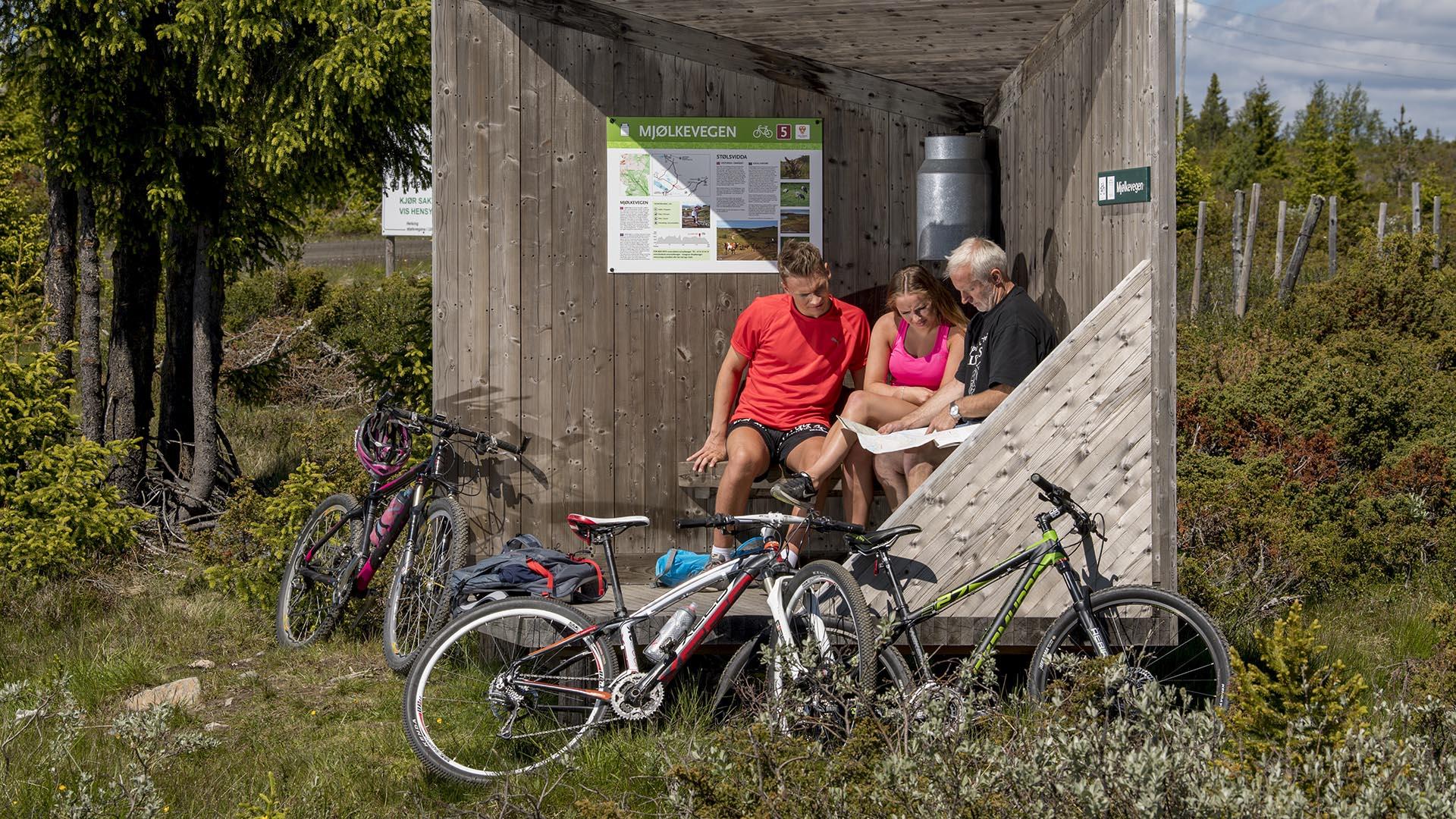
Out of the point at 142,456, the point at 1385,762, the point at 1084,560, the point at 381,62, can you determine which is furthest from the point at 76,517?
the point at 1385,762

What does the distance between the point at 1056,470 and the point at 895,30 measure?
2222 mm

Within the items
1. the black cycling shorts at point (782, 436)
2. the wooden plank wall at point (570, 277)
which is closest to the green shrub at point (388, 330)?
the wooden plank wall at point (570, 277)

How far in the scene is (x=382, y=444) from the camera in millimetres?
6543

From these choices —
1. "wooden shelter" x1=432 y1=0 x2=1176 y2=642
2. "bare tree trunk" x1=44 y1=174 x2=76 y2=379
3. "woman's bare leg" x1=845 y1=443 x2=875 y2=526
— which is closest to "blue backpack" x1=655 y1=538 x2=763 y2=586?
"woman's bare leg" x1=845 y1=443 x2=875 y2=526

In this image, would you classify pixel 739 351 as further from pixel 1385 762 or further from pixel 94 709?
pixel 1385 762

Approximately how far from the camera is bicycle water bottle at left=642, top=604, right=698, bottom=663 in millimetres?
4773

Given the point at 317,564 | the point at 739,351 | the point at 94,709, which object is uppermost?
the point at 739,351

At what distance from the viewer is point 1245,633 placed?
6.46 meters

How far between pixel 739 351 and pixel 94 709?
324cm

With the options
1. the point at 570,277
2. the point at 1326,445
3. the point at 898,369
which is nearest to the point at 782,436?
the point at 898,369

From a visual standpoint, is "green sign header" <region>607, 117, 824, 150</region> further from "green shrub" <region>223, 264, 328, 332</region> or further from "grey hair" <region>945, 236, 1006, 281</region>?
"green shrub" <region>223, 264, 328, 332</region>

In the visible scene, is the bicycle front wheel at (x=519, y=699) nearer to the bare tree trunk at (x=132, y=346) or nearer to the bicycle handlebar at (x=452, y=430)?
the bicycle handlebar at (x=452, y=430)

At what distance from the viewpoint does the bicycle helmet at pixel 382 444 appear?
21.4 ft

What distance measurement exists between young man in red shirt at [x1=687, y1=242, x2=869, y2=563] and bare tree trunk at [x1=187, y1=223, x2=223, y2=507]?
177 inches
